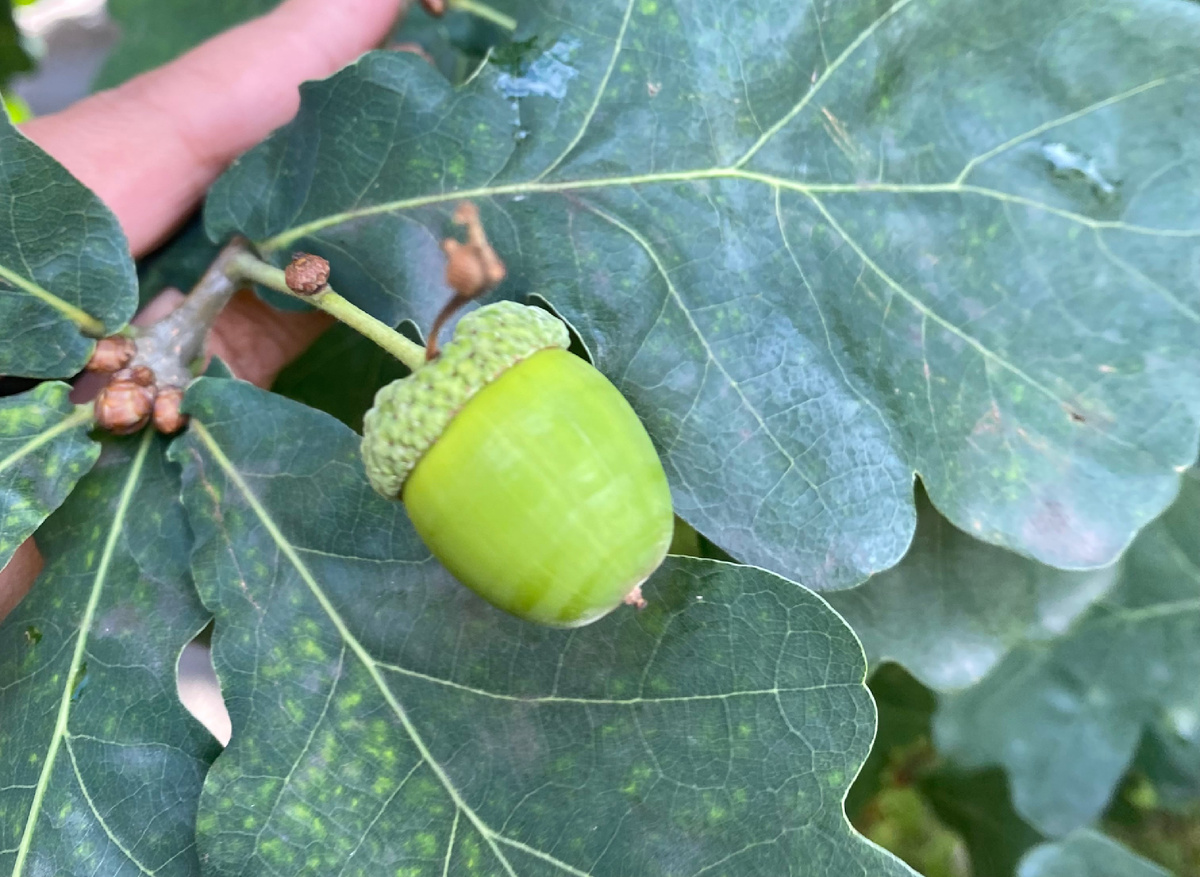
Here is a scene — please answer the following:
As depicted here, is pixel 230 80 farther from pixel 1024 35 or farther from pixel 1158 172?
pixel 1158 172

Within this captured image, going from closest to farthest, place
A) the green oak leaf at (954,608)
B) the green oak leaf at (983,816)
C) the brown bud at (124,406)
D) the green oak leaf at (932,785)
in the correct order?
1. the brown bud at (124,406)
2. the green oak leaf at (954,608)
3. the green oak leaf at (932,785)
4. the green oak leaf at (983,816)

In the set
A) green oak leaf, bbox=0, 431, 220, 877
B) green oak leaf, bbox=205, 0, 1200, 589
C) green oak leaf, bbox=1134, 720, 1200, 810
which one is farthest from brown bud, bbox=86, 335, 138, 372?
green oak leaf, bbox=1134, 720, 1200, 810

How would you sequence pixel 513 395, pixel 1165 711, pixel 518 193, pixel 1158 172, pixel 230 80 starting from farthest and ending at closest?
pixel 1165 711 < pixel 230 80 < pixel 518 193 < pixel 1158 172 < pixel 513 395

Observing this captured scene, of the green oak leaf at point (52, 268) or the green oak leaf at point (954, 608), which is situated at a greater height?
the green oak leaf at point (52, 268)

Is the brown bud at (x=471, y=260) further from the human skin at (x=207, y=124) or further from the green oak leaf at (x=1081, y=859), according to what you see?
the green oak leaf at (x=1081, y=859)

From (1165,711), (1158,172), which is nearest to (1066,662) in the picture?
(1165,711)

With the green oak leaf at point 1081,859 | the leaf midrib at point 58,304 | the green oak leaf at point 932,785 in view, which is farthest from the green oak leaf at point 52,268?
the green oak leaf at point 1081,859

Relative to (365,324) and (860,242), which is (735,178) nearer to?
(860,242)
